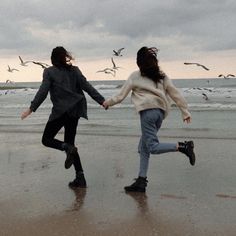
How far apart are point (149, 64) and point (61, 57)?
1.07m

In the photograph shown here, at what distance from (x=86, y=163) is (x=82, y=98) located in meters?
1.91

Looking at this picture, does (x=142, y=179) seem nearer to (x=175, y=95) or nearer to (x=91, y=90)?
(x=175, y=95)

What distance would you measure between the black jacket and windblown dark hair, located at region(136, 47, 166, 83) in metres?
0.68

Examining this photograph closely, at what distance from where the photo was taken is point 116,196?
5.29 meters

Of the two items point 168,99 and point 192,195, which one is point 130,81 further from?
point 192,195

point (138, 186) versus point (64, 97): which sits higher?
point (64, 97)

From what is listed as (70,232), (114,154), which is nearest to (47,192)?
(70,232)

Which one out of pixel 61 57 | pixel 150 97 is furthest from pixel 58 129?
pixel 150 97

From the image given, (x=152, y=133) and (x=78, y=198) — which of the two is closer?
(x=78, y=198)

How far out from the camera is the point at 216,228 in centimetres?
410

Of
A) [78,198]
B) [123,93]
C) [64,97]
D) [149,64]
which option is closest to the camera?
[78,198]

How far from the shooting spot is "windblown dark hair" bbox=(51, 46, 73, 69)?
5582 millimetres

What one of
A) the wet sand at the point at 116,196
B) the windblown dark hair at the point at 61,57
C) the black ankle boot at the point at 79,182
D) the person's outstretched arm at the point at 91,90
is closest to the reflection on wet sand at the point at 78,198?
the wet sand at the point at 116,196

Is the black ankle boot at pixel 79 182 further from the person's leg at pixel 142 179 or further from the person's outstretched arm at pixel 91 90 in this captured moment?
the person's outstretched arm at pixel 91 90
